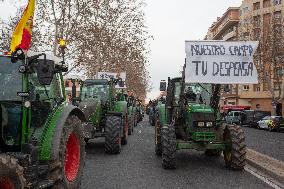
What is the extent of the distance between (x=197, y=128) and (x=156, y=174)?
1.70m

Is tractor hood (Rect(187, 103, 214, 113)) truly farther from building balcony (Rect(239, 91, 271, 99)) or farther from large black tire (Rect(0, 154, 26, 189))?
building balcony (Rect(239, 91, 271, 99))

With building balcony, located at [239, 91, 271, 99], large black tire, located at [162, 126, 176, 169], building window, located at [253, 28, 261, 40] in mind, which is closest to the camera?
large black tire, located at [162, 126, 176, 169]

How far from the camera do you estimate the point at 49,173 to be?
5582 mm

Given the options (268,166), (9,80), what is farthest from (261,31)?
(9,80)

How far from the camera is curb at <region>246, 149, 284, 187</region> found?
29.0 ft

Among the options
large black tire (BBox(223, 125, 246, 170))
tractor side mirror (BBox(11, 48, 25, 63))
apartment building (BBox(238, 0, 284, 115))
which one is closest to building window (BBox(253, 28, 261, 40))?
apartment building (BBox(238, 0, 284, 115))

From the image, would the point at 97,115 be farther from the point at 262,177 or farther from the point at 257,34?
the point at 257,34

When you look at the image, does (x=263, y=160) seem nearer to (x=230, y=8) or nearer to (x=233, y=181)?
(x=233, y=181)

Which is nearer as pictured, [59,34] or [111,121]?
[111,121]

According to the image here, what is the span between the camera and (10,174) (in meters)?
4.64

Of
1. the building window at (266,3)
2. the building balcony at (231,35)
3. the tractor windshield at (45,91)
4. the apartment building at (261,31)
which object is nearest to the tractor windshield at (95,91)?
the tractor windshield at (45,91)

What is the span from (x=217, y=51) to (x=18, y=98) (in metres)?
5.52

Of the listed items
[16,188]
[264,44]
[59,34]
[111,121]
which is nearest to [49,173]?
[16,188]

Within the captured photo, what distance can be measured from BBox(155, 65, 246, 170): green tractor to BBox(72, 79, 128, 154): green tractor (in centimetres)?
143
